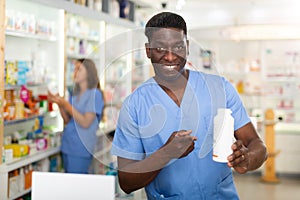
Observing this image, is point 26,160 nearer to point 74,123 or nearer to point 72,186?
point 74,123

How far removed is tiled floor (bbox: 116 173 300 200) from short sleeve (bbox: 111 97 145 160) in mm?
4423

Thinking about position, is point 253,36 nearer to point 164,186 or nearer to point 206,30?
point 206,30

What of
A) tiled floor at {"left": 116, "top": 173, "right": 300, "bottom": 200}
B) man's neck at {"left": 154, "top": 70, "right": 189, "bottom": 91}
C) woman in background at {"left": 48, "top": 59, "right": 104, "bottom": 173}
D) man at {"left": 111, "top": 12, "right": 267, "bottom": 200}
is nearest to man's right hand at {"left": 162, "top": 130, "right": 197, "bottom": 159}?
man at {"left": 111, "top": 12, "right": 267, "bottom": 200}

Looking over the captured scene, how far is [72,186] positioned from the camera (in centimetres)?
159

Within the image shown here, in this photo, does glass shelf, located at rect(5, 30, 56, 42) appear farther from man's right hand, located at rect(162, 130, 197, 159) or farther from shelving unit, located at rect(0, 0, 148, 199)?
man's right hand, located at rect(162, 130, 197, 159)

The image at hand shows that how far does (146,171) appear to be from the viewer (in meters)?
1.61

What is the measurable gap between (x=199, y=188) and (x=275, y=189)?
495 centimetres

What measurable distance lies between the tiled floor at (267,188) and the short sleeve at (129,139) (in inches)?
174

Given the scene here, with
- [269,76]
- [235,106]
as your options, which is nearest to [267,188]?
[269,76]

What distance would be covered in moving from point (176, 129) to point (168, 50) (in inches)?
13.8

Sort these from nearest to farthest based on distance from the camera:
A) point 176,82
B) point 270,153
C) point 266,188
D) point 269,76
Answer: point 176,82 → point 266,188 → point 270,153 → point 269,76

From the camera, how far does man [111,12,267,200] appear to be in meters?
1.61

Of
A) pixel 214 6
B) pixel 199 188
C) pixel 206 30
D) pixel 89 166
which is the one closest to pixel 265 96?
pixel 206 30

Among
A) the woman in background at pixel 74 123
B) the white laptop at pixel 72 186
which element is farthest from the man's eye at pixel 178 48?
the woman in background at pixel 74 123
